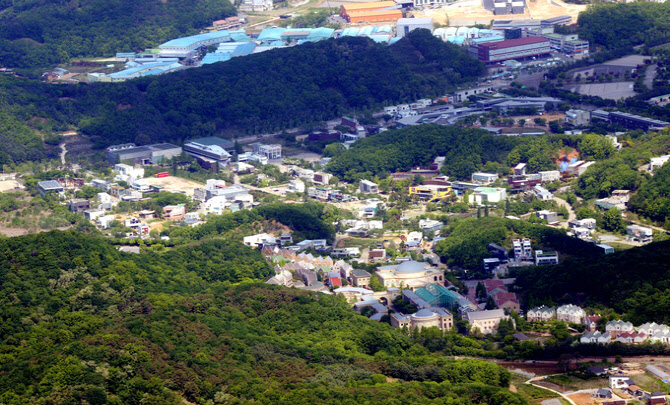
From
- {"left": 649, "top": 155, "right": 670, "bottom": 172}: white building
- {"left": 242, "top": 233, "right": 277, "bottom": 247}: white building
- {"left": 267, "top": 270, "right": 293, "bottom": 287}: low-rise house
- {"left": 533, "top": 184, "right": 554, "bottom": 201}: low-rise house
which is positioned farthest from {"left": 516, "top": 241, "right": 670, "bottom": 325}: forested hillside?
{"left": 649, "top": 155, "right": 670, "bottom": 172}: white building

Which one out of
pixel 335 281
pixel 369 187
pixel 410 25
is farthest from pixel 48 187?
pixel 410 25

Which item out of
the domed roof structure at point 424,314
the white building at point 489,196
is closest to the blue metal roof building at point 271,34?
the white building at point 489,196

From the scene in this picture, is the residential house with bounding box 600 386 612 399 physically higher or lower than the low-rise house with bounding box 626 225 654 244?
higher

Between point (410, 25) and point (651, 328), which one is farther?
point (410, 25)

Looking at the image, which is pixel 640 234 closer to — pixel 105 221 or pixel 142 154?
pixel 105 221

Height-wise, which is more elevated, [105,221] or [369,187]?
[105,221]

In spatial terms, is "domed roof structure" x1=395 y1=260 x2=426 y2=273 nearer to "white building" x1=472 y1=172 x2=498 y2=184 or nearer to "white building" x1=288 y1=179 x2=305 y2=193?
"white building" x1=472 y1=172 x2=498 y2=184
